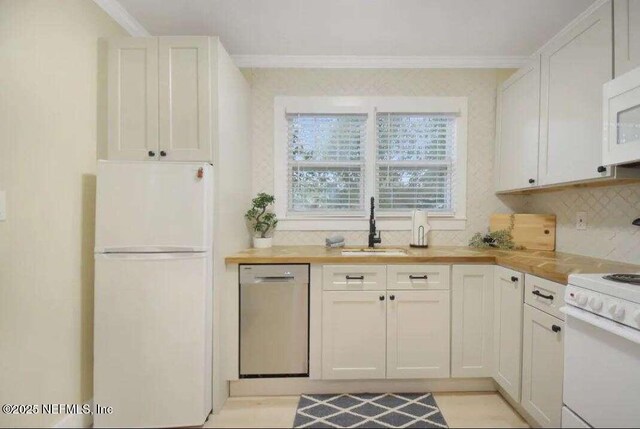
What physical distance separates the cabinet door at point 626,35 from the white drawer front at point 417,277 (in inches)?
56.2

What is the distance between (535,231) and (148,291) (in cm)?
281

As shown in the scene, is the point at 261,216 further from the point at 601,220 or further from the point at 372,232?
the point at 601,220

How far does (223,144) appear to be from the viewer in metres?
2.13

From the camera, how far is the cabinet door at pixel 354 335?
2.24m

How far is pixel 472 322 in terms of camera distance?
88.9 inches

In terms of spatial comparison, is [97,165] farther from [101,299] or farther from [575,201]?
[575,201]

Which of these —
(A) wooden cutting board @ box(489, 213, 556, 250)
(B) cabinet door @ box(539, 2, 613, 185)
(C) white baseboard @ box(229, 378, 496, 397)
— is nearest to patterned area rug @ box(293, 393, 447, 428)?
(C) white baseboard @ box(229, 378, 496, 397)

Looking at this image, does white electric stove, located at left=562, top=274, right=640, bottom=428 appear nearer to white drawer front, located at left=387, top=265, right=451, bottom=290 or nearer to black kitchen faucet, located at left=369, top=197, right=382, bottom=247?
white drawer front, located at left=387, top=265, right=451, bottom=290

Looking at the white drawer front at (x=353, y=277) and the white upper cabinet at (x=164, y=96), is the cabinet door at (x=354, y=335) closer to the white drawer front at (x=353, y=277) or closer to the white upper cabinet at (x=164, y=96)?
the white drawer front at (x=353, y=277)

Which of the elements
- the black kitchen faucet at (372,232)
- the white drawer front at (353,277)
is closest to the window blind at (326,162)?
the black kitchen faucet at (372,232)

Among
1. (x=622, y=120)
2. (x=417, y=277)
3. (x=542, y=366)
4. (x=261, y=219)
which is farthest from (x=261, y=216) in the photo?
(x=622, y=120)

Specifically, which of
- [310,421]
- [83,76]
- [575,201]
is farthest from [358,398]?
[83,76]

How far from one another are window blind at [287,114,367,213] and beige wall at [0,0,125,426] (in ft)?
4.86

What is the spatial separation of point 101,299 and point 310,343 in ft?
4.26
